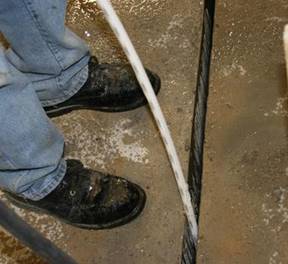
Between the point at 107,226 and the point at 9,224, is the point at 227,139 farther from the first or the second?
the point at 9,224

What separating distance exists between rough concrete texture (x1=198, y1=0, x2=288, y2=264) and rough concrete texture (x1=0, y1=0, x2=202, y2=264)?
9 centimetres

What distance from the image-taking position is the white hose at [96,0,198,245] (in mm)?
998

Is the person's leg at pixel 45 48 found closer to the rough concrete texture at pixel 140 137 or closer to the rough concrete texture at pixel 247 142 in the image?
the rough concrete texture at pixel 140 137

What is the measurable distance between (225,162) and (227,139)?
0.27 feet

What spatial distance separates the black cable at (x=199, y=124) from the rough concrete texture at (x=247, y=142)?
0.07 ft

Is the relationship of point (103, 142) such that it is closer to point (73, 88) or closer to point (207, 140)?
point (73, 88)

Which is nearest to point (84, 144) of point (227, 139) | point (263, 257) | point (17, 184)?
point (17, 184)

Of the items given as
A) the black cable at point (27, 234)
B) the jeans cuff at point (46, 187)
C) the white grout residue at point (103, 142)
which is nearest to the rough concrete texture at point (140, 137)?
the white grout residue at point (103, 142)

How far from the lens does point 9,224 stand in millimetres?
798

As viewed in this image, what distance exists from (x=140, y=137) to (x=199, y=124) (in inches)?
7.9

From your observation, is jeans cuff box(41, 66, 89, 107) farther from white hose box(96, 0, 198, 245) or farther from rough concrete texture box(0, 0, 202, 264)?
white hose box(96, 0, 198, 245)

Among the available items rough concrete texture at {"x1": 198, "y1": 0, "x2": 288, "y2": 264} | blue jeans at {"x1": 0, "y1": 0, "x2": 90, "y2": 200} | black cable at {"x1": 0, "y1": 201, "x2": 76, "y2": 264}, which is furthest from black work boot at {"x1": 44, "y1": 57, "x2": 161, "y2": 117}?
black cable at {"x1": 0, "y1": 201, "x2": 76, "y2": 264}

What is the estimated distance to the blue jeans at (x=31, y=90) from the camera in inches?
48.0

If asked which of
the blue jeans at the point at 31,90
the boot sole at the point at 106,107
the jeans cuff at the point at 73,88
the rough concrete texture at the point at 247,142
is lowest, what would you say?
the rough concrete texture at the point at 247,142
